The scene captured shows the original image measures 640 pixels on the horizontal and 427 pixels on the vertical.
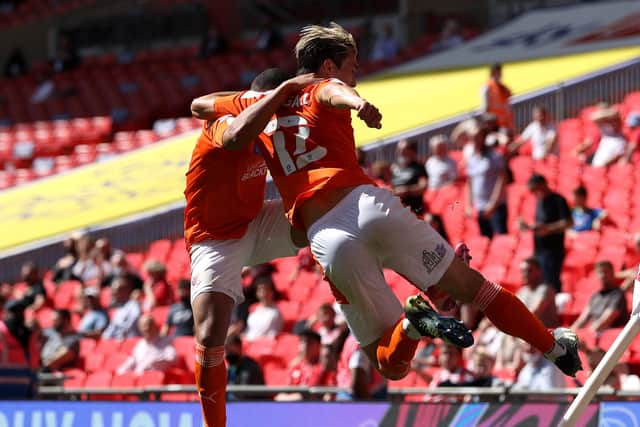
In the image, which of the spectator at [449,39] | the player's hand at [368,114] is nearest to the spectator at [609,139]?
the player's hand at [368,114]

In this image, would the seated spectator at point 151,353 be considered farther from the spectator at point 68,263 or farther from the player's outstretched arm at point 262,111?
the player's outstretched arm at point 262,111

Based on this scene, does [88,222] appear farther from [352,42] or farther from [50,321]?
[352,42]

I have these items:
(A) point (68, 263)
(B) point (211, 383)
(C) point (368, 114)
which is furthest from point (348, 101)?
(A) point (68, 263)

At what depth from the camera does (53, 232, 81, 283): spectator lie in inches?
656

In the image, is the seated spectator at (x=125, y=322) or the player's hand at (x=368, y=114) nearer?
the player's hand at (x=368, y=114)

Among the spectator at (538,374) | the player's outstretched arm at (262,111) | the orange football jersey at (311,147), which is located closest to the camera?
the player's outstretched arm at (262,111)

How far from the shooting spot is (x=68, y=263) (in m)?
17.0

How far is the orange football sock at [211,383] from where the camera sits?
760 centimetres

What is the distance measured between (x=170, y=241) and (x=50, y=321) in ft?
7.35

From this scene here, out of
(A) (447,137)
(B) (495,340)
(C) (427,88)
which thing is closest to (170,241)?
(A) (447,137)

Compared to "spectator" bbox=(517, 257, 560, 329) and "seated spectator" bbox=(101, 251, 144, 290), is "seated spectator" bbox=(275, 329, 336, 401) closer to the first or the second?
"spectator" bbox=(517, 257, 560, 329)

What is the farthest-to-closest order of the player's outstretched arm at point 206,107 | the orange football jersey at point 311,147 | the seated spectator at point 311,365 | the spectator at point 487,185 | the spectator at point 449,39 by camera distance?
the spectator at point 449,39
the spectator at point 487,185
the seated spectator at point 311,365
the player's outstretched arm at point 206,107
the orange football jersey at point 311,147

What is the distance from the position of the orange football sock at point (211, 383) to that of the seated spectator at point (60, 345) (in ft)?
21.0

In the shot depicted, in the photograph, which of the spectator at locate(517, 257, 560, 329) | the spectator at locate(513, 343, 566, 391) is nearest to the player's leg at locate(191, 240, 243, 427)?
the spectator at locate(513, 343, 566, 391)
